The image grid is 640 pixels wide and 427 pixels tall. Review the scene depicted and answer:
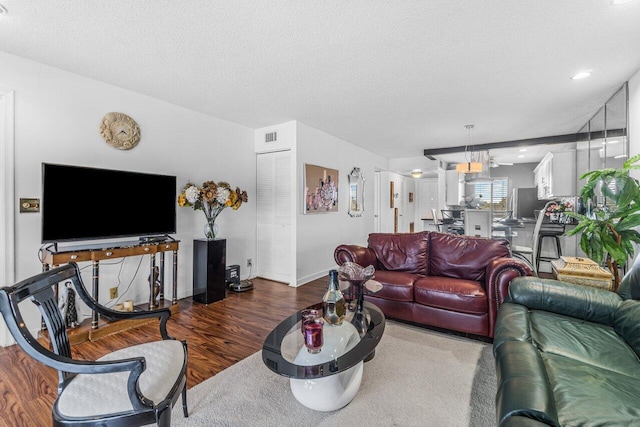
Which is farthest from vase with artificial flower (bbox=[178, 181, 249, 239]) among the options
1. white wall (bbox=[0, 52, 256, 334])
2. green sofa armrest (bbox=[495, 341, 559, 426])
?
green sofa armrest (bbox=[495, 341, 559, 426])

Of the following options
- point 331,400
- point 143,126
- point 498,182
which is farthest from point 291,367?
point 498,182

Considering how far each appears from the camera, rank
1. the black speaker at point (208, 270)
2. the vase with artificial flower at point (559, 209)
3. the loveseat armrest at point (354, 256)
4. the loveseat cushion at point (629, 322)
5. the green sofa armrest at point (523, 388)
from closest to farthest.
Answer: the green sofa armrest at point (523, 388)
the loveseat cushion at point (629, 322)
the loveseat armrest at point (354, 256)
the black speaker at point (208, 270)
the vase with artificial flower at point (559, 209)

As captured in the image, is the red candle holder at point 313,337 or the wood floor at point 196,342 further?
the wood floor at point 196,342

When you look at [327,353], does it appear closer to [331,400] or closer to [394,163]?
[331,400]

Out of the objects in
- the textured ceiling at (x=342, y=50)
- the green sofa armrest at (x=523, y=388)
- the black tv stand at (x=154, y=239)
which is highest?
the textured ceiling at (x=342, y=50)

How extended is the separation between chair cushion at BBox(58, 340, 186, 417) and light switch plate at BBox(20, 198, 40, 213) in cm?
208

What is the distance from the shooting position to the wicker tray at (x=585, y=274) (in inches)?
103

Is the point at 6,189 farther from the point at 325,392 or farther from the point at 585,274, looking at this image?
the point at 585,274

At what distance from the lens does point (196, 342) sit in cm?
265

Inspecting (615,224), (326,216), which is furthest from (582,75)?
(326,216)

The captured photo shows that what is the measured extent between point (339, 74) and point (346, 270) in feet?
6.29

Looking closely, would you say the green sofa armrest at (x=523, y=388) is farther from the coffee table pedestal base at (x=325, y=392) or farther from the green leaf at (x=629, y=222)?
the green leaf at (x=629, y=222)

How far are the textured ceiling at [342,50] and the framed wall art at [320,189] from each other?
1.06 m

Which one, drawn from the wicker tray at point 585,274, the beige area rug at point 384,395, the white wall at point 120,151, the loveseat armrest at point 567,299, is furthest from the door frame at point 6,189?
the wicker tray at point 585,274
